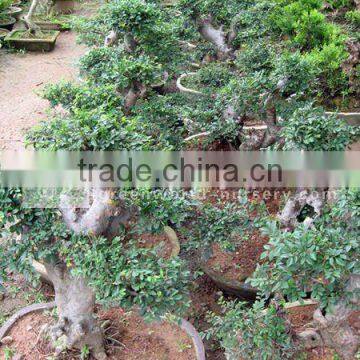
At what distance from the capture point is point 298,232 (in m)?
1.85

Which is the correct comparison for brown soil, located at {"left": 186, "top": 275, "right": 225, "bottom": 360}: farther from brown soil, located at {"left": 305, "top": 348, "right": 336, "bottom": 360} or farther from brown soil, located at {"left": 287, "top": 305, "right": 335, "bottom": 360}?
brown soil, located at {"left": 305, "top": 348, "right": 336, "bottom": 360}

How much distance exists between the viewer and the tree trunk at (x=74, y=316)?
2238mm

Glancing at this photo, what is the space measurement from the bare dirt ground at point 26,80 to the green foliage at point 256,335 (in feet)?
10.1

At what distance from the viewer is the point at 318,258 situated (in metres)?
1.79

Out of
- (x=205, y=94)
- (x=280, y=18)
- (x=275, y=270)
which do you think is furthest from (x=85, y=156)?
(x=280, y=18)

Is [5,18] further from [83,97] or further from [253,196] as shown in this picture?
[83,97]

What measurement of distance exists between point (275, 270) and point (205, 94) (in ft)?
7.16

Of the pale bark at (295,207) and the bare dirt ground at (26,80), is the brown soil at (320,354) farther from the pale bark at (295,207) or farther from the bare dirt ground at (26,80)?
the bare dirt ground at (26,80)

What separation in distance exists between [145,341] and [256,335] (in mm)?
720

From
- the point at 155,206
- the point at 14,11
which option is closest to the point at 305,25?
the point at 155,206

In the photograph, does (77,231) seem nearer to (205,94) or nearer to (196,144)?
(196,144)

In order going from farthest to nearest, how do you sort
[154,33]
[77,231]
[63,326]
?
[154,33] < [63,326] < [77,231]

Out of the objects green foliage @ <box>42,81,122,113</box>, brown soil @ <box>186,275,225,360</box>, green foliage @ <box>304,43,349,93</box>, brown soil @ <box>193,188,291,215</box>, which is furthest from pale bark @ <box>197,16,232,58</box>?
Result: brown soil @ <box>186,275,225,360</box>

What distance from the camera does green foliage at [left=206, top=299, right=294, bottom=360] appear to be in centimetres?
203
